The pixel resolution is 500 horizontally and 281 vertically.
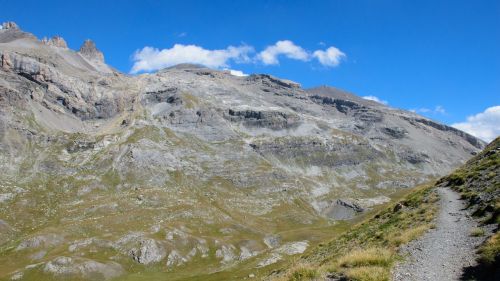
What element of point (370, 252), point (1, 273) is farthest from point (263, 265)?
point (370, 252)

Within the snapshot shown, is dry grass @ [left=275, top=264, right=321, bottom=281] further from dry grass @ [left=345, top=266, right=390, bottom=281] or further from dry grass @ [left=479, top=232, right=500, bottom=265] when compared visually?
dry grass @ [left=479, top=232, right=500, bottom=265]

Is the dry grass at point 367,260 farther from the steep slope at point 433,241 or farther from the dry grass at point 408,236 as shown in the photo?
the dry grass at point 408,236

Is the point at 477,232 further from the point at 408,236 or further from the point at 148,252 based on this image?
the point at 148,252

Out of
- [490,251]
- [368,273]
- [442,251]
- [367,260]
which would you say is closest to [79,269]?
[442,251]

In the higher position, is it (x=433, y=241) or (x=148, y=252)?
(x=148, y=252)

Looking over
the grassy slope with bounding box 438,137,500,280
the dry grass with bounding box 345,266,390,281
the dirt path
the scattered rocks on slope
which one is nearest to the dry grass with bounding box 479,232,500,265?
the grassy slope with bounding box 438,137,500,280

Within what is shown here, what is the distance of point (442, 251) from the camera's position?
26.0m

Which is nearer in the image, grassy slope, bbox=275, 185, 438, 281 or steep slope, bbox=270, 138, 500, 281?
steep slope, bbox=270, 138, 500, 281

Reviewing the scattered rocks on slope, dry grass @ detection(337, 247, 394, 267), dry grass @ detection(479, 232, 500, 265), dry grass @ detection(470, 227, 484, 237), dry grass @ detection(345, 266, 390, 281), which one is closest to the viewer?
dry grass @ detection(345, 266, 390, 281)

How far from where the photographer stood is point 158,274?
16100 cm

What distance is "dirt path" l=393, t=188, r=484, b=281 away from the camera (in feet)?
72.4

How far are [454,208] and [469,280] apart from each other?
19.4 metres

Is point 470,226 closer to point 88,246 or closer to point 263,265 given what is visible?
Result: point 263,265

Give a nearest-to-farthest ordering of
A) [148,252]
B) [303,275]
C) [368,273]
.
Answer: [368,273], [303,275], [148,252]
